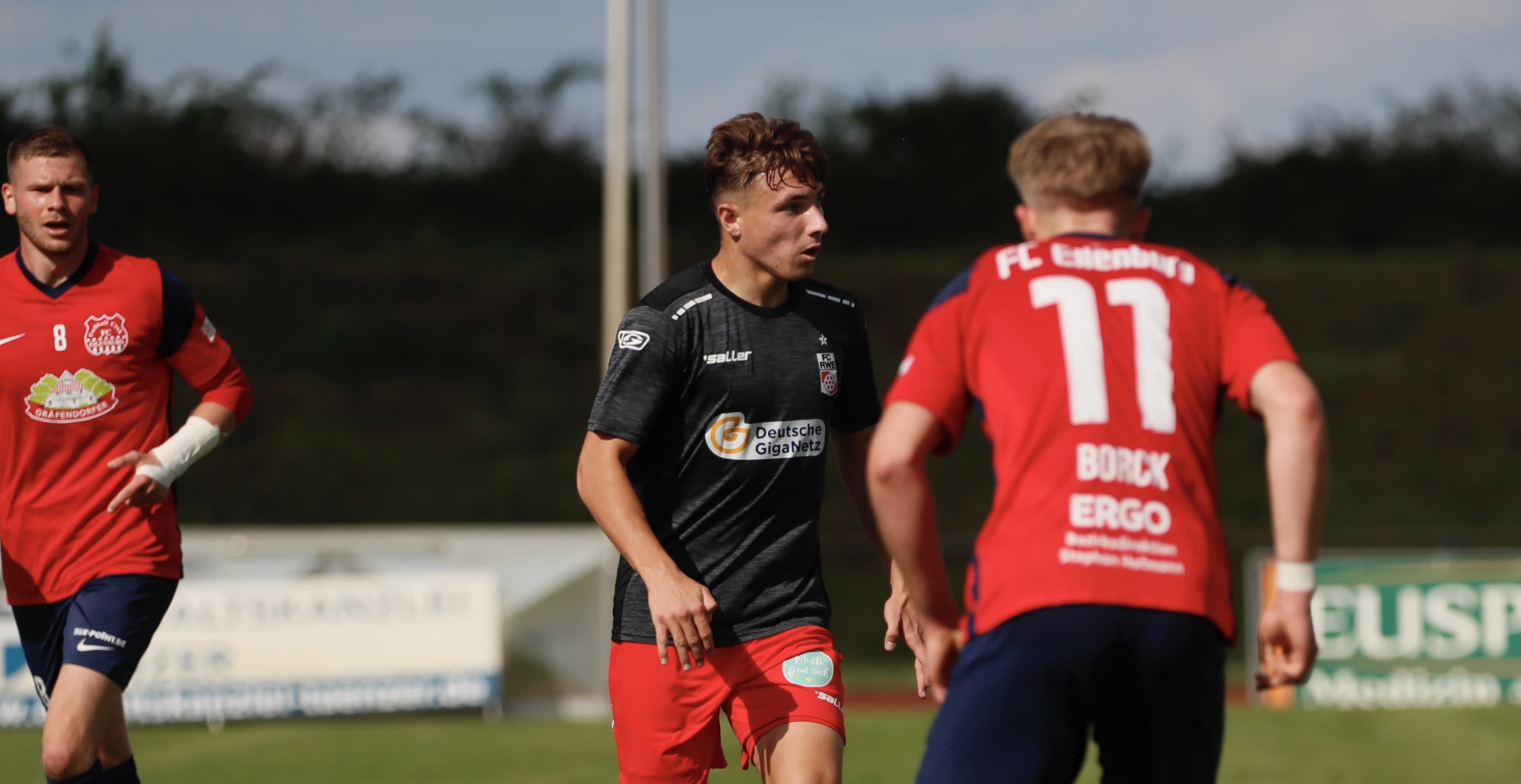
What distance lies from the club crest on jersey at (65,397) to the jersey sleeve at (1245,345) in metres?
3.30

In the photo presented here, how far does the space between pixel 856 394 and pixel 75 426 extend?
7.51 ft

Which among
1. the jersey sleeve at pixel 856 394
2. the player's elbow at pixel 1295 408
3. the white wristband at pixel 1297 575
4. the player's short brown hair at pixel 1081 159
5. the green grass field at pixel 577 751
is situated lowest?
the green grass field at pixel 577 751

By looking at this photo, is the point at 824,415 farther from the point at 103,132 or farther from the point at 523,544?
the point at 103,132

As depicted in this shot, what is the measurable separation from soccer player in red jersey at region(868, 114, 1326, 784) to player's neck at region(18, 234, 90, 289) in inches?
117

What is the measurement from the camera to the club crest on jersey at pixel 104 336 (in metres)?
4.75

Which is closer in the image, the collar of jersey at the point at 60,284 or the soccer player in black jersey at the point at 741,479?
the soccer player in black jersey at the point at 741,479

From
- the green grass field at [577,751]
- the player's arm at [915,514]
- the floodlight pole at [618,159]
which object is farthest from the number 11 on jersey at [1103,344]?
the floodlight pole at [618,159]

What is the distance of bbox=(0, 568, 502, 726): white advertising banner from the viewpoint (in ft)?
39.5

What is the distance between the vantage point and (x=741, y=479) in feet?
13.7

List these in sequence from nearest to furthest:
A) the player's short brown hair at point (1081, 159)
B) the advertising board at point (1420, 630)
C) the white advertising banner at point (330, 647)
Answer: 1. the player's short brown hair at point (1081, 159)
2. the white advertising banner at point (330, 647)
3. the advertising board at point (1420, 630)

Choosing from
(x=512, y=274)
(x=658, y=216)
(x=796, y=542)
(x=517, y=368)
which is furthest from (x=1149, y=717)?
(x=512, y=274)

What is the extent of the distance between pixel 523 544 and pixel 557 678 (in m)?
1.32

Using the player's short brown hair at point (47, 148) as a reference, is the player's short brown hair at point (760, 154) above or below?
below

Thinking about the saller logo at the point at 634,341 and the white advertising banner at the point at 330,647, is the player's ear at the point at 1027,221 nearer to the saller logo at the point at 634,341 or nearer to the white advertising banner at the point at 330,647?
the saller logo at the point at 634,341
